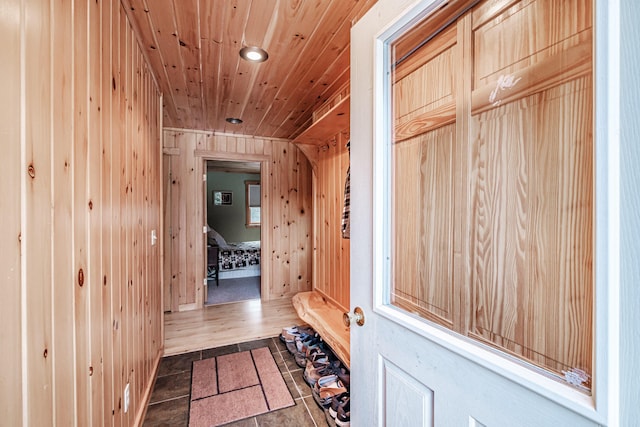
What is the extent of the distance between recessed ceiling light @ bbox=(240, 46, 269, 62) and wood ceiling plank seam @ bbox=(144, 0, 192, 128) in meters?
0.40

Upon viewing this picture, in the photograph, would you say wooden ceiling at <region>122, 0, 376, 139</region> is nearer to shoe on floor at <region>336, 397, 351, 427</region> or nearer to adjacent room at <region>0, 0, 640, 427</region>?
adjacent room at <region>0, 0, 640, 427</region>

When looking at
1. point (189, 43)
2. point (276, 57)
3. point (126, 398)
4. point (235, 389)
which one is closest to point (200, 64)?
point (189, 43)

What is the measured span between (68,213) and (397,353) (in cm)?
111

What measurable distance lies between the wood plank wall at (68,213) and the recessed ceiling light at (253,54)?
62cm

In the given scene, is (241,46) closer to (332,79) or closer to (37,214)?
(332,79)

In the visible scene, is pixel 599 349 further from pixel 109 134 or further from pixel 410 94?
pixel 109 134

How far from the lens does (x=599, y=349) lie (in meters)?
0.43

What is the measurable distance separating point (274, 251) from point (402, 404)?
339 centimetres

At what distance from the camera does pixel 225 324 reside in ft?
10.3

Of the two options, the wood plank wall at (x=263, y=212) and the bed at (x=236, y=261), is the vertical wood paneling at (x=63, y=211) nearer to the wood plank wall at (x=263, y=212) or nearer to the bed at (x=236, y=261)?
the wood plank wall at (x=263, y=212)

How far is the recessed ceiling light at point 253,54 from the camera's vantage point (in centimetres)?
174

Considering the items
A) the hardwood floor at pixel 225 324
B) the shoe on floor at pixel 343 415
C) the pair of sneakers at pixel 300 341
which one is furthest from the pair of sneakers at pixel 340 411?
the hardwood floor at pixel 225 324
